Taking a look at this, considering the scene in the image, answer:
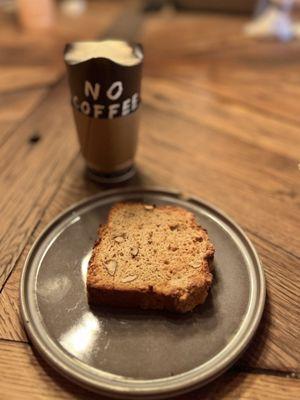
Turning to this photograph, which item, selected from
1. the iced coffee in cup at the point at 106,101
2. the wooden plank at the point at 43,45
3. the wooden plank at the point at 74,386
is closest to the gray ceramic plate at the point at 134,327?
the wooden plank at the point at 74,386

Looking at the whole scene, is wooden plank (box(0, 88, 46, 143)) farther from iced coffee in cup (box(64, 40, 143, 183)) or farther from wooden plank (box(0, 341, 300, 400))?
wooden plank (box(0, 341, 300, 400))

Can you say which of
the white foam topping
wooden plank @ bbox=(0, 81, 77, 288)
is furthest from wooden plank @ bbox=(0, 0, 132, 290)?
the white foam topping

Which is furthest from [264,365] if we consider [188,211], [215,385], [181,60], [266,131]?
[181,60]

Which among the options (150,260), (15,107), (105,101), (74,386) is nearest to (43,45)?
(15,107)

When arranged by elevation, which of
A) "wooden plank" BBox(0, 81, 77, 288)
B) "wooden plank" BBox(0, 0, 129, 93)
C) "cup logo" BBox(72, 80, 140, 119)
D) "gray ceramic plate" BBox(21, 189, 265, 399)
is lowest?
"gray ceramic plate" BBox(21, 189, 265, 399)

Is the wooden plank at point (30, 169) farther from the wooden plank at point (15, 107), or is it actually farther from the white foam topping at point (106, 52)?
the white foam topping at point (106, 52)

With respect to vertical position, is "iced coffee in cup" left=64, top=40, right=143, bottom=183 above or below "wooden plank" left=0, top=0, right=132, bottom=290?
above

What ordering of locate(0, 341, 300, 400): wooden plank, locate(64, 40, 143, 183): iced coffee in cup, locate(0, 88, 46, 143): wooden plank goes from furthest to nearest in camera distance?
1. locate(0, 88, 46, 143): wooden plank
2. locate(64, 40, 143, 183): iced coffee in cup
3. locate(0, 341, 300, 400): wooden plank
